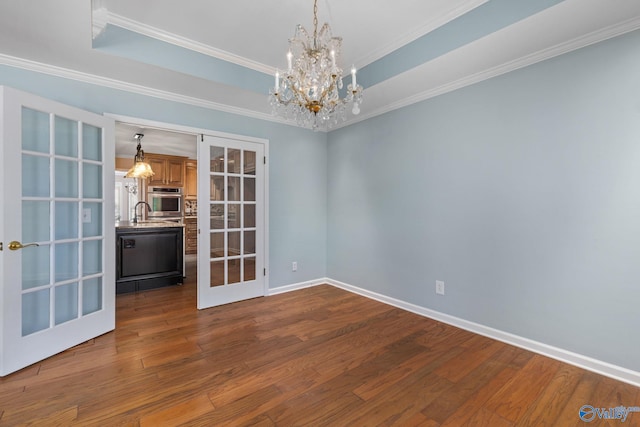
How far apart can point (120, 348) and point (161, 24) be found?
9.25 ft

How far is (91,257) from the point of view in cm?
271

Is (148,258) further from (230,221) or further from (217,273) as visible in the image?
(230,221)

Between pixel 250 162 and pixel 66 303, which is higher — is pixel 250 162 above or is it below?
above

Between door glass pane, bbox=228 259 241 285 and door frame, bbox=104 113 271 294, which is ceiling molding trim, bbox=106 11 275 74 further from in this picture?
door glass pane, bbox=228 259 241 285

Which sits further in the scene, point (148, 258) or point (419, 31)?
point (148, 258)

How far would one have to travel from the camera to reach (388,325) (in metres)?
2.96

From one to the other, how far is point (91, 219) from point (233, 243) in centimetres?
147

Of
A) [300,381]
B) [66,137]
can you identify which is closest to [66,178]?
[66,137]

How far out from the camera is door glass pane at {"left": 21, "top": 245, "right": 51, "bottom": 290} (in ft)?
7.41

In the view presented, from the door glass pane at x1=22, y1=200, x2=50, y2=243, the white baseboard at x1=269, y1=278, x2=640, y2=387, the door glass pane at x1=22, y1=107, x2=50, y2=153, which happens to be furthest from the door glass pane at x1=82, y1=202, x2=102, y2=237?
the white baseboard at x1=269, y1=278, x2=640, y2=387

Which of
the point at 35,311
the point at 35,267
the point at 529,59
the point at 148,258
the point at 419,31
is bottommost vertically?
the point at 35,311

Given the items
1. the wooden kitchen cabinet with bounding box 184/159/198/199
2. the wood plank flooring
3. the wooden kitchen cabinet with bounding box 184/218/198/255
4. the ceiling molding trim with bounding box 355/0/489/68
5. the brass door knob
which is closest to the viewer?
the wood plank flooring

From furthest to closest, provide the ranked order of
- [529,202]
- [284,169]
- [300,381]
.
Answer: [284,169]
[529,202]
[300,381]

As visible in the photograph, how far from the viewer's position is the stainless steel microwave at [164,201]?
691 cm
